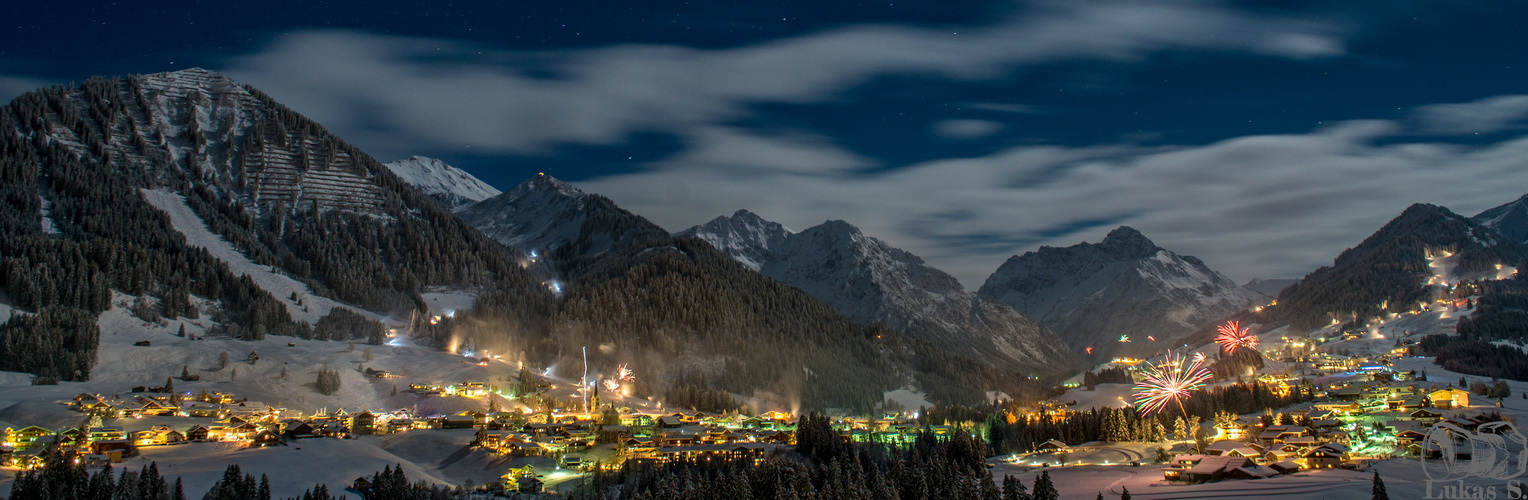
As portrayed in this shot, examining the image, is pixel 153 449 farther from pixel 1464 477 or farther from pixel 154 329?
pixel 1464 477

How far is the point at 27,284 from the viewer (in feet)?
559

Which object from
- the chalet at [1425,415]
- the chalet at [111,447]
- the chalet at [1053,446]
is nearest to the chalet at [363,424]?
the chalet at [111,447]

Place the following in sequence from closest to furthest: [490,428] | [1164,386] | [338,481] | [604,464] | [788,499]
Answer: [788,499]
[338,481]
[604,464]
[490,428]
[1164,386]

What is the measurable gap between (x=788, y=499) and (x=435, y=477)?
174ft

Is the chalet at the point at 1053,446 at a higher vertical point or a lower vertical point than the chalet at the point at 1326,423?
lower

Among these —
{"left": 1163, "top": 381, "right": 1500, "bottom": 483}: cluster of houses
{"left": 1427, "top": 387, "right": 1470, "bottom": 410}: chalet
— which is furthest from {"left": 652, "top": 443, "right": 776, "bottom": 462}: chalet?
{"left": 1427, "top": 387, "right": 1470, "bottom": 410}: chalet

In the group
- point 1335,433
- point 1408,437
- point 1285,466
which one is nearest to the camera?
point 1285,466

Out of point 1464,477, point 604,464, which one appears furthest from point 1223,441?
point 604,464

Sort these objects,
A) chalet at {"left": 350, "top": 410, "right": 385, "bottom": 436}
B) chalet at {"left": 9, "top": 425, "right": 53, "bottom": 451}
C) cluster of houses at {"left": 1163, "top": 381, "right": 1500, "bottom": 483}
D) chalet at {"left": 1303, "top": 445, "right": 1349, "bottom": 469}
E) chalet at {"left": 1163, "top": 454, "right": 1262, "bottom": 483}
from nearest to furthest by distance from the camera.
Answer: chalet at {"left": 1163, "top": 454, "right": 1262, "bottom": 483} → cluster of houses at {"left": 1163, "top": 381, "right": 1500, "bottom": 483} → chalet at {"left": 1303, "top": 445, "right": 1349, "bottom": 469} → chalet at {"left": 9, "top": 425, "right": 53, "bottom": 451} → chalet at {"left": 350, "top": 410, "right": 385, "bottom": 436}

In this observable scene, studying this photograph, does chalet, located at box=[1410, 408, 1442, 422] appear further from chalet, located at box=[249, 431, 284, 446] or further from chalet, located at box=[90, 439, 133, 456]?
chalet, located at box=[90, 439, 133, 456]

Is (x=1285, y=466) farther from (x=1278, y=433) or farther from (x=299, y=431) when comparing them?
(x=299, y=431)

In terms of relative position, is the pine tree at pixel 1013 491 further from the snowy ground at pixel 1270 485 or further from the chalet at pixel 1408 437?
the chalet at pixel 1408 437

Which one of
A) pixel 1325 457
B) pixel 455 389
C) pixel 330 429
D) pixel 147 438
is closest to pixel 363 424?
pixel 330 429

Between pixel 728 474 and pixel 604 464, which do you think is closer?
pixel 728 474
